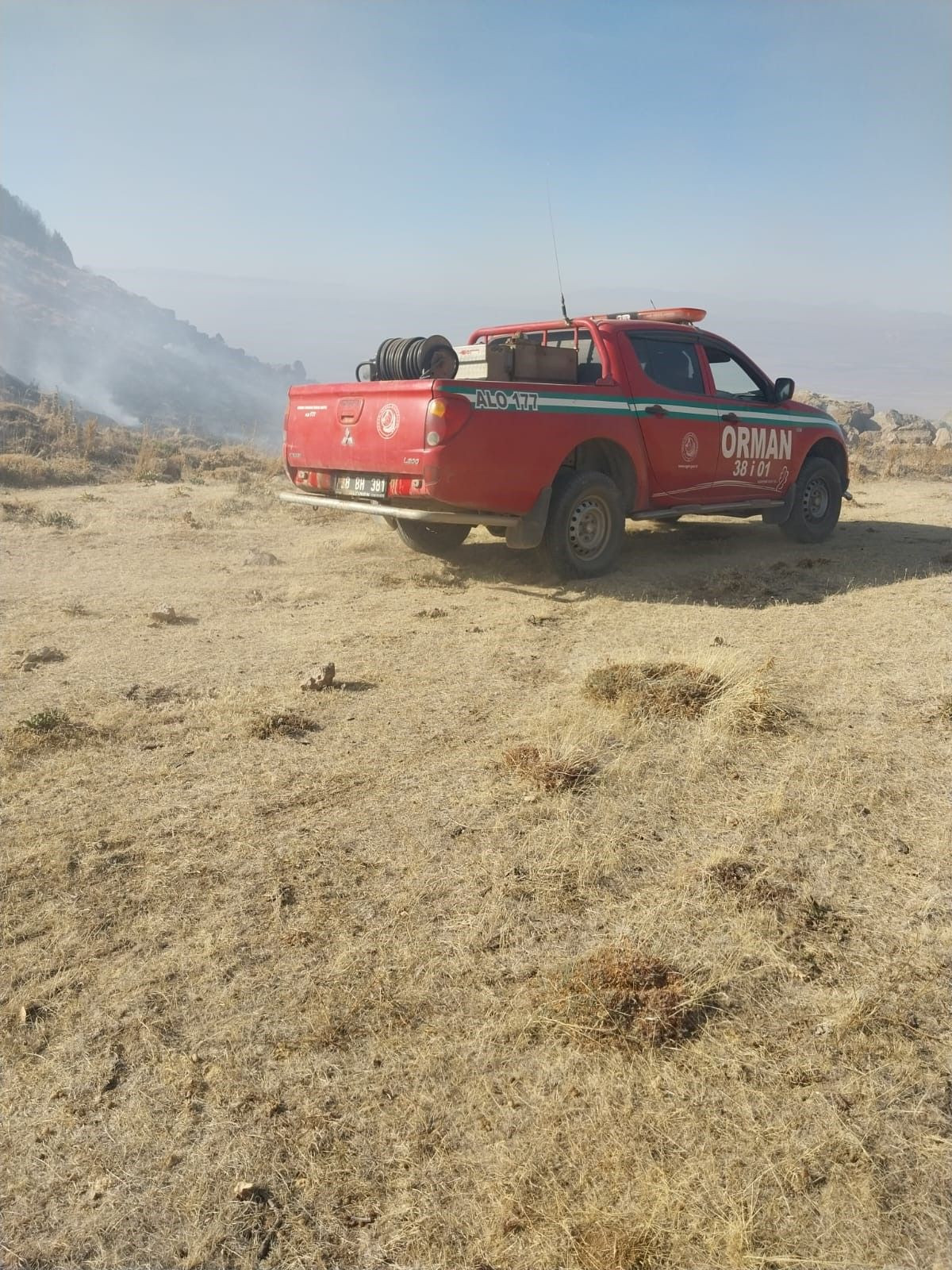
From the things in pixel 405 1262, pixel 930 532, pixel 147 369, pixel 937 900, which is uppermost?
pixel 147 369

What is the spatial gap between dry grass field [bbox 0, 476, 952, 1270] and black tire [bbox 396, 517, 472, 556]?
3017 mm

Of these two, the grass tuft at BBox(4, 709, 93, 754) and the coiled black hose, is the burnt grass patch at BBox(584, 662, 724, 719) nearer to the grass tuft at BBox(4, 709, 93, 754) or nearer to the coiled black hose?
the grass tuft at BBox(4, 709, 93, 754)

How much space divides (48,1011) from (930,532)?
33.5 ft

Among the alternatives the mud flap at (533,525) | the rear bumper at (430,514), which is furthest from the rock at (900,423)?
the rear bumper at (430,514)

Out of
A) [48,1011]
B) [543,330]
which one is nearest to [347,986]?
[48,1011]

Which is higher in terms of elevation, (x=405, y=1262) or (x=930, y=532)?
(x=930, y=532)

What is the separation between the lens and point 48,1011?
97.4 inches

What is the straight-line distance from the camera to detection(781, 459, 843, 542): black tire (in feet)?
30.4

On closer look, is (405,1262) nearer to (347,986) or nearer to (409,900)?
(347,986)

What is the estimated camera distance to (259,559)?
8.55 m

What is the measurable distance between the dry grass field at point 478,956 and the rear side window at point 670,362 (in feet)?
9.73

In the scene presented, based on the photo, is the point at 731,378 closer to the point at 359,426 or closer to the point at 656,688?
the point at 359,426

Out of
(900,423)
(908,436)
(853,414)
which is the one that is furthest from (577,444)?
(900,423)

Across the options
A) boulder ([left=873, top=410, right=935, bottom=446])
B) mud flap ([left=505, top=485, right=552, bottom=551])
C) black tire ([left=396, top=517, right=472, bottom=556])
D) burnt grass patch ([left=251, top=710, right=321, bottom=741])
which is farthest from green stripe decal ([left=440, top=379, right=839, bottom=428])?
boulder ([left=873, top=410, right=935, bottom=446])
